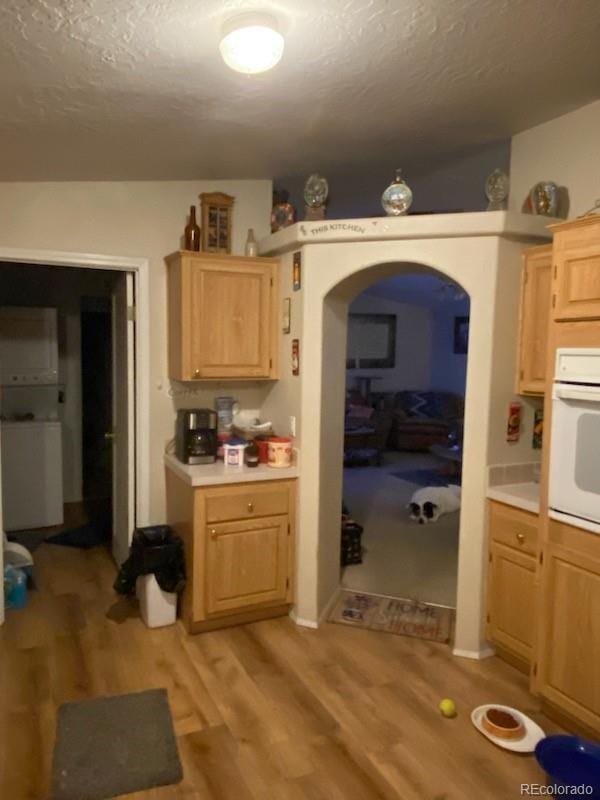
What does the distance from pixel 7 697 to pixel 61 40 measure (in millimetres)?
2652

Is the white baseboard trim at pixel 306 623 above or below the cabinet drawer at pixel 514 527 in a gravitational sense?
below

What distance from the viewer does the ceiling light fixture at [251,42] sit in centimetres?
174

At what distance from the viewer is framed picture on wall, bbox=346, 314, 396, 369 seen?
30.0 ft

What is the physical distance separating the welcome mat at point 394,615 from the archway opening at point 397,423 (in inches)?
4.7

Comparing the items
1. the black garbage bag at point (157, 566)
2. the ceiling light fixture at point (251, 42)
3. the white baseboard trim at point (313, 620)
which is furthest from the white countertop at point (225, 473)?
the ceiling light fixture at point (251, 42)

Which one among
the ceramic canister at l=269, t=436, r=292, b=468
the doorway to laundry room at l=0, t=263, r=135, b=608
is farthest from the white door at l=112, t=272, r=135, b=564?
the ceramic canister at l=269, t=436, r=292, b=468

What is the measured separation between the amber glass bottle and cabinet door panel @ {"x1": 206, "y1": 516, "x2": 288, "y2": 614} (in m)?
1.63

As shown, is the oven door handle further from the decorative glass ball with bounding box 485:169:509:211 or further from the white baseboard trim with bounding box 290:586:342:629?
the white baseboard trim with bounding box 290:586:342:629

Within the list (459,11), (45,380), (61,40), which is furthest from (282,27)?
(45,380)

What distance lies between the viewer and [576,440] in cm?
234

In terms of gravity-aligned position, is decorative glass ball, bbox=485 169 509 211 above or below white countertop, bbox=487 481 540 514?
above

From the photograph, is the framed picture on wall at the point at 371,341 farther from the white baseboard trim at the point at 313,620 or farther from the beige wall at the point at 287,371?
the white baseboard trim at the point at 313,620
